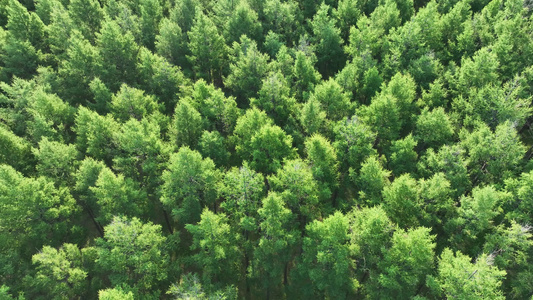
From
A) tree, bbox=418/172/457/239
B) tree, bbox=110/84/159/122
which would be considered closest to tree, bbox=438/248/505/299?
tree, bbox=418/172/457/239

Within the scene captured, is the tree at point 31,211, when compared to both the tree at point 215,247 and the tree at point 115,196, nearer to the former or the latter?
the tree at point 115,196

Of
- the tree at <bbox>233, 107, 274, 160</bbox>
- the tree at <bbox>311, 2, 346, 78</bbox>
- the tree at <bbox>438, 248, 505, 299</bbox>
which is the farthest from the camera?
the tree at <bbox>311, 2, 346, 78</bbox>

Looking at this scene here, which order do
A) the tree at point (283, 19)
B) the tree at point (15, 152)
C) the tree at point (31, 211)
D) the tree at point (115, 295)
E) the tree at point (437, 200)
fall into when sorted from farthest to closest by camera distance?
the tree at point (283, 19) < the tree at point (15, 152) < the tree at point (31, 211) < the tree at point (437, 200) < the tree at point (115, 295)

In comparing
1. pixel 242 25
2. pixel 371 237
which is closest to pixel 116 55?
pixel 242 25

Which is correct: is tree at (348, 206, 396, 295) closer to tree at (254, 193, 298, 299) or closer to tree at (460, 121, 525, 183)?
tree at (254, 193, 298, 299)

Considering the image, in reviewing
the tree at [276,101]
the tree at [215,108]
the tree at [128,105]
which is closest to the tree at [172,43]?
the tree at [128,105]
